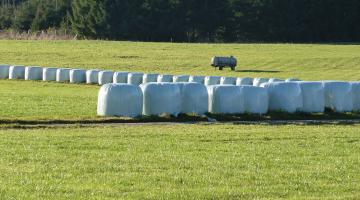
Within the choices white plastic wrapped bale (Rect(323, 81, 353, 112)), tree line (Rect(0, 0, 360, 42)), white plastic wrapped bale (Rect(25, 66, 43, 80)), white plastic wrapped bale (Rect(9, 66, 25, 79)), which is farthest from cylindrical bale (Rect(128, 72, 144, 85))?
tree line (Rect(0, 0, 360, 42))

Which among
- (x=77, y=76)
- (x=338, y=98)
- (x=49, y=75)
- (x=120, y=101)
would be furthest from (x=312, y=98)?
(x=49, y=75)

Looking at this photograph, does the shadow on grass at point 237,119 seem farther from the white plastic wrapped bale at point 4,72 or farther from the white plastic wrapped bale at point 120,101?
the white plastic wrapped bale at point 4,72

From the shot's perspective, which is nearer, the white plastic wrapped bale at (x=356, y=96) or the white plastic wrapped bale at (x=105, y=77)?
the white plastic wrapped bale at (x=356, y=96)

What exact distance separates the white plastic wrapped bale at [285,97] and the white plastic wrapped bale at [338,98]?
1200mm

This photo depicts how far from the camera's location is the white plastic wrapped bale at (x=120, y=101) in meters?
23.5

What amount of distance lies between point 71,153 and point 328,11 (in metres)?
80.5

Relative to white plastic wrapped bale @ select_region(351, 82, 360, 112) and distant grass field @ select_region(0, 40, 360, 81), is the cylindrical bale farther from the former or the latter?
white plastic wrapped bale @ select_region(351, 82, 360, 112)

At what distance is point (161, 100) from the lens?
2370 centimetres

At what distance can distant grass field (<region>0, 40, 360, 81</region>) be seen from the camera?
182ft

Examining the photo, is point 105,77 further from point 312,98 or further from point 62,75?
point 312,98

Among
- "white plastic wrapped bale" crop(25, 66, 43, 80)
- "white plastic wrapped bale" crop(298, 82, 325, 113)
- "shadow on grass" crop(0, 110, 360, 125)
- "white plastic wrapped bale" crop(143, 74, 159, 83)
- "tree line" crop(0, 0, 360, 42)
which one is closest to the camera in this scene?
"shadow on grass" crop(0, 110, 360, 125)

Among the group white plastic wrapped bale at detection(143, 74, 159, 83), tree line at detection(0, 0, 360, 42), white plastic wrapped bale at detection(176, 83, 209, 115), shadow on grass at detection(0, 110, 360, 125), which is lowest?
shadow on grass at detection(0, 110, 360, 125)

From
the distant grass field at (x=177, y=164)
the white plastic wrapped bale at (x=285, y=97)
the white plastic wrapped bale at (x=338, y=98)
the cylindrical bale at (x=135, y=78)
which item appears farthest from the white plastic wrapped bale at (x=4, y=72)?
the distant grass field at (x=177, y=164)

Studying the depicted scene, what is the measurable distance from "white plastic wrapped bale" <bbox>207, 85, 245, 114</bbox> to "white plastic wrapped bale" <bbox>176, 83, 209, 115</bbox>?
284 mm
